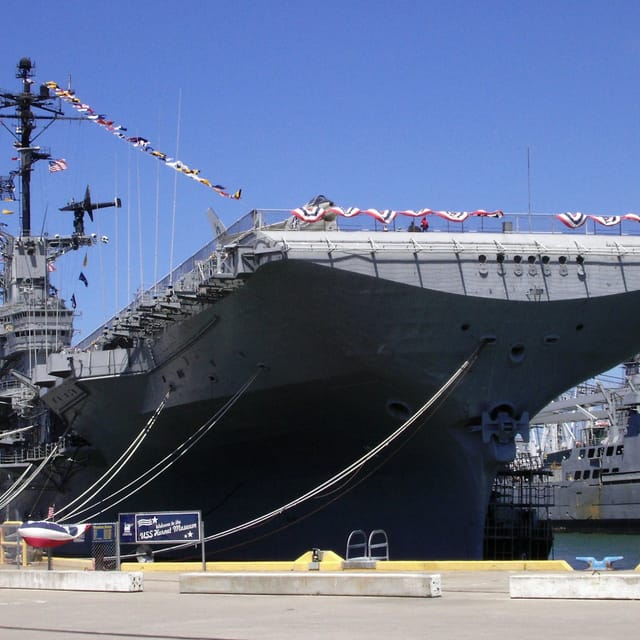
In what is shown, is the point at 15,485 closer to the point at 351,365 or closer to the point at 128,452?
the point at 128,452

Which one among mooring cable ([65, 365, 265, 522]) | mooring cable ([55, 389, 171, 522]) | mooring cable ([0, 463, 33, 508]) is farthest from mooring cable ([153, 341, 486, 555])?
mooring cable ([0, 463, 33, 508])

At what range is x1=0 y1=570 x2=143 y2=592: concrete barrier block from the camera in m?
12.7

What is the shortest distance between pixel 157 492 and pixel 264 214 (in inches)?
364

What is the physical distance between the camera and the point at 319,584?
1157cm

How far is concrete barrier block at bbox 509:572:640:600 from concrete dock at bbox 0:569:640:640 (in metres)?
0.14

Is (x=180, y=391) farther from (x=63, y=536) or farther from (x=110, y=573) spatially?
(x=110, y=573)

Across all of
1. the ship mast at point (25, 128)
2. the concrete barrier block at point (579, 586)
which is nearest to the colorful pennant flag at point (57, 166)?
the ship mast at point (25, 128)

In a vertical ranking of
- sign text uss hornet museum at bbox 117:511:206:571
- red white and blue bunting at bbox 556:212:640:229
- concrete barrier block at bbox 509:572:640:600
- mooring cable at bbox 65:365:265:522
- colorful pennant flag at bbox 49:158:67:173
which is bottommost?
concrete barrier block at bbox 509:572:640:600

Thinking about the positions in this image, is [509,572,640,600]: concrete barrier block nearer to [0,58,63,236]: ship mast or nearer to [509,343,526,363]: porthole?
[509,343,526,363]: porthole

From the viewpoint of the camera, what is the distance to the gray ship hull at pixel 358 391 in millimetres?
19422

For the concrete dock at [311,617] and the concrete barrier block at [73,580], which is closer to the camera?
the concrete dock at [311,617]

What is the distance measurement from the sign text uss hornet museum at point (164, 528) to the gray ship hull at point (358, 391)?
4.74m

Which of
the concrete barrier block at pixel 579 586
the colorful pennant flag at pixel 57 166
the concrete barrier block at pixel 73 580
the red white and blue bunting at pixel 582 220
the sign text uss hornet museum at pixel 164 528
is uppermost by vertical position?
the colorful pennant flag at pixel 57 166

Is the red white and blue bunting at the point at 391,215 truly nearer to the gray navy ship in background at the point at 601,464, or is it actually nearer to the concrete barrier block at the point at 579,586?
the concrete barrier block at the point at 579,586
